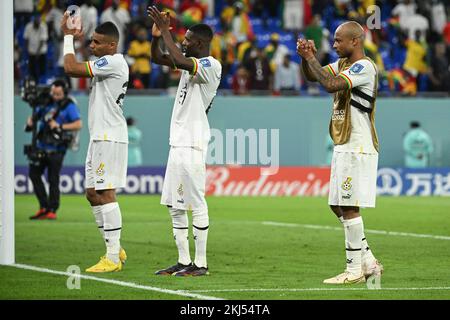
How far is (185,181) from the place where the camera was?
11.6 metres

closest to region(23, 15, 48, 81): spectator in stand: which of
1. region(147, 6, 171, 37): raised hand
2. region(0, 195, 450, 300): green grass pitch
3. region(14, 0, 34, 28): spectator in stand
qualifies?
region(14, 0, 34, 28): spectator in stand

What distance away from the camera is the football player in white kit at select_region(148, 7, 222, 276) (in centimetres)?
1154

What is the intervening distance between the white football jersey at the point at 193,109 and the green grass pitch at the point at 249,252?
1441mm

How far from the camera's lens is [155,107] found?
28.2 meters

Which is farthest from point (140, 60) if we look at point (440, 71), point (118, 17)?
point (440, 71)

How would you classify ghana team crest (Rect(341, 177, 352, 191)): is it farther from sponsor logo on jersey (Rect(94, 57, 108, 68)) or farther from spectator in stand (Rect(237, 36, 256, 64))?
spectator in stand (Rect(237, 36, 256, 64))

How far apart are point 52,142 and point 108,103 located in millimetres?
7844

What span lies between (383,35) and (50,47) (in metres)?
9.39

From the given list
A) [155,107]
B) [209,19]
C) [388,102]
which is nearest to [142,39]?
[155,107]

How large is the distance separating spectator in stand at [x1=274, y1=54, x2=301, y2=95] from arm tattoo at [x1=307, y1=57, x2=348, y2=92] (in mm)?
18004

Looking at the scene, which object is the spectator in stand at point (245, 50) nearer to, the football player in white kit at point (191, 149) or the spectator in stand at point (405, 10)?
the spectator in stand at point (405, 10)

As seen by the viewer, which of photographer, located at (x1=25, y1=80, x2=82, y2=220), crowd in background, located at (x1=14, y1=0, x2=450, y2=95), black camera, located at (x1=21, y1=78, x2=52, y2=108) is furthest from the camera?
crowd in background, located at (x1=14, y1=0, x2=450, y2=95)
